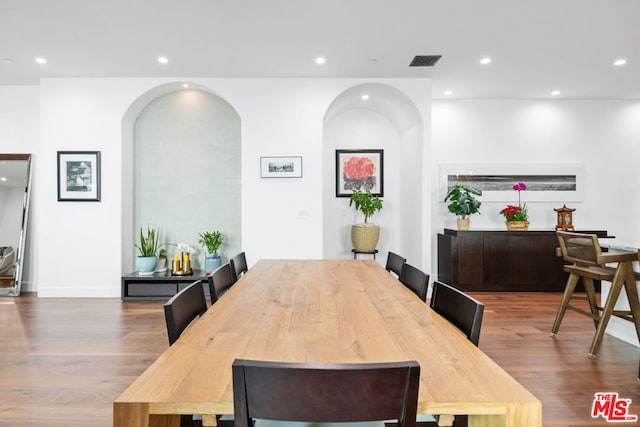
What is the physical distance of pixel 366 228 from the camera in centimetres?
505

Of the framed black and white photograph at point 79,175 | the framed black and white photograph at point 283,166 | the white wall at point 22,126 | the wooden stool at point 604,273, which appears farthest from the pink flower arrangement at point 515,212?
the white wall at point 22,126

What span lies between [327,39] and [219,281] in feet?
8.96

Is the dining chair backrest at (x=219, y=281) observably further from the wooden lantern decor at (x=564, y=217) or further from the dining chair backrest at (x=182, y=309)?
the wooden lantern decor at (x=564, y=217)

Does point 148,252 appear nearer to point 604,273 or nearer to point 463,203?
point 463,203

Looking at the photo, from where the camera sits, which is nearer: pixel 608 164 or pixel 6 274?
pixel 6 274

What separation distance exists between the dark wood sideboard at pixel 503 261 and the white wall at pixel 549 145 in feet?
2.19

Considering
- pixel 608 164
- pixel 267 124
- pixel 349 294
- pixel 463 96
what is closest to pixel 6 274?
pixel 267 124

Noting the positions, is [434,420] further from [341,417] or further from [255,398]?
[255,398]

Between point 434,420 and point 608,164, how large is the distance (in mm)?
6067

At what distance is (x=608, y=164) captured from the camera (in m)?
5.54

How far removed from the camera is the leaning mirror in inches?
190

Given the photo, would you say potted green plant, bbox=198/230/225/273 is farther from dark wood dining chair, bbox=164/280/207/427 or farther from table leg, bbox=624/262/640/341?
table leg, bbox=624/262/640/341

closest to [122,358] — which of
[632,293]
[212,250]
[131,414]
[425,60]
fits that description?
[212,250]

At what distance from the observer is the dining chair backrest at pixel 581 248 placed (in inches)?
109
